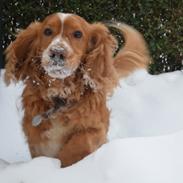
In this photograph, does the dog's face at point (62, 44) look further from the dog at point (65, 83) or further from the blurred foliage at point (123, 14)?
the blurred foliage at point (123, 14)

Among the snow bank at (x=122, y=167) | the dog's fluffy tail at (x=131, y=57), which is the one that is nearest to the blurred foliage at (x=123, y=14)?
the dog's fluffy tail at (x=131, y=57)

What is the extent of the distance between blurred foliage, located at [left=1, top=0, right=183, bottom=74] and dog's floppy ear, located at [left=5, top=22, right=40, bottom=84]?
243 cm

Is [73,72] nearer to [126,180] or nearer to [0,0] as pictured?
[126,180]

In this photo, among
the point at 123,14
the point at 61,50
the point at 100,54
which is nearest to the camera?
the point at 61,50

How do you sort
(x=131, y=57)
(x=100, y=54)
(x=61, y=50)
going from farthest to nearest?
(x=131, y=57)
(x=100, y=54)
(x=61, y=50)

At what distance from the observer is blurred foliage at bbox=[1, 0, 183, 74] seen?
6344 mm

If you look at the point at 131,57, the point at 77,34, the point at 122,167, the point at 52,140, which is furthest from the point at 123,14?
the point at 122,167

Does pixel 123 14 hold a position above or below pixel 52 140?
below

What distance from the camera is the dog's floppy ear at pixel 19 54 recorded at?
3848mm

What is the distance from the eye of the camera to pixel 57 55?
336 cm

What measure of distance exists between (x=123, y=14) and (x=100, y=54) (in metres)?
2.70

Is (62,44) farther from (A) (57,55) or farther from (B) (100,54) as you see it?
(B) (100,54)

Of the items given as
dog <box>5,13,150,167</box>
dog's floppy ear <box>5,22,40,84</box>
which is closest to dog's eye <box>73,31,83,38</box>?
dog <box>5,13,150,167</box>

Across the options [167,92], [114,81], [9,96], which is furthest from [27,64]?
[167,92]
